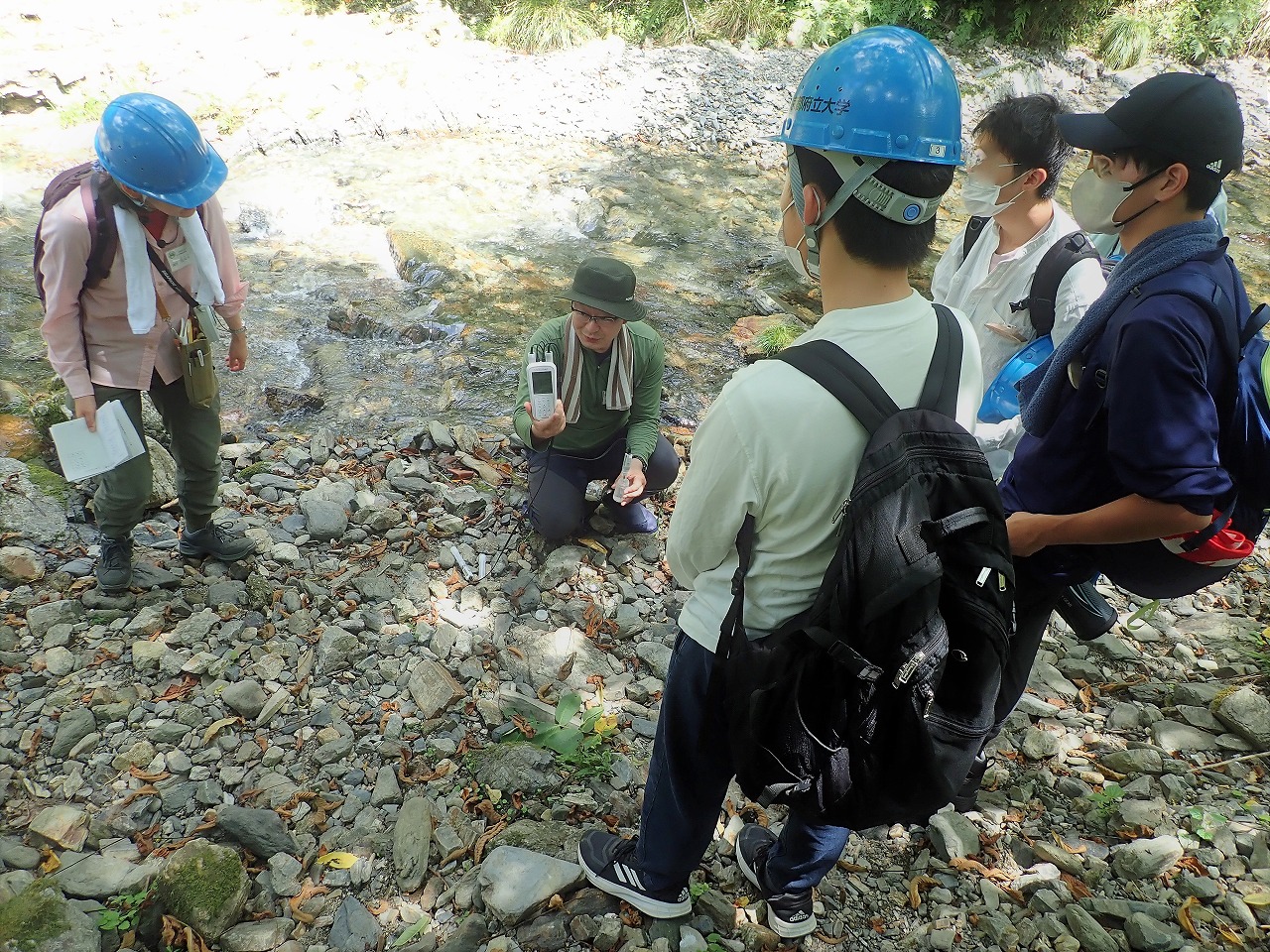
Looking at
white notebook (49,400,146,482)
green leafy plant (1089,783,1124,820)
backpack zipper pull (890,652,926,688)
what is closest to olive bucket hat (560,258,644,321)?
white notebook (49,400,146,482)

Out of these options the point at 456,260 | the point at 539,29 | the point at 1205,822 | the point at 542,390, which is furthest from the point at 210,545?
the point at 539,29

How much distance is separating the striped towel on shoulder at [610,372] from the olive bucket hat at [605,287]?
263mm

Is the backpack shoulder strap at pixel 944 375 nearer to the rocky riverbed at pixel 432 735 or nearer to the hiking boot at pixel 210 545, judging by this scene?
the rocky riverbed at pixel 432 735

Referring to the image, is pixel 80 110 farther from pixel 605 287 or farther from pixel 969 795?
pixel 969 795

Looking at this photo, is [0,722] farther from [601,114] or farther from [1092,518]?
[601,114]

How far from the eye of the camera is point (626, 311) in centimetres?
379

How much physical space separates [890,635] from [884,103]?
1.04 m

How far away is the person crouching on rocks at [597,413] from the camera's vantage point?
3.83 m

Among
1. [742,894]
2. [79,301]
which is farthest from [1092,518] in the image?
[79,301]

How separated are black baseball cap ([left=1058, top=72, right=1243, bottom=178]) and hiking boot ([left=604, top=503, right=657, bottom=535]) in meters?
2.85

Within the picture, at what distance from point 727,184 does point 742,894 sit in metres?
10.1

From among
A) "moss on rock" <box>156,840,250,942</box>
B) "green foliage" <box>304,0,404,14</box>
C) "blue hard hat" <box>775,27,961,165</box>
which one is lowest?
"moss on rock" <box>156,840,250,942</box>

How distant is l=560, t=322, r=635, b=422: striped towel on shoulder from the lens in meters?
4.05

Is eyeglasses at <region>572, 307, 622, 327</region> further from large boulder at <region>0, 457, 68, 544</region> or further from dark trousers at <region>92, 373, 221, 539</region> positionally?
large boulder at <region>0, 457, 68, 544</region>
